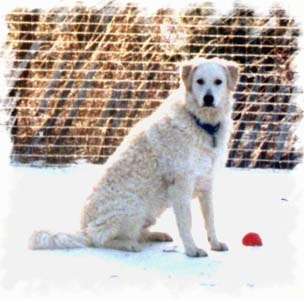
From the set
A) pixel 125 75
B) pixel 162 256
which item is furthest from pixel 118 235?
pixel 125 75

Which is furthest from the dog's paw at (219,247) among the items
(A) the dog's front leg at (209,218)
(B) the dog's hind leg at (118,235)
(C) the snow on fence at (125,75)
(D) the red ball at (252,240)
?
(C) the snow on fence at (125,75)

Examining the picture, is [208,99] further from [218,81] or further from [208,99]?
[218,81]

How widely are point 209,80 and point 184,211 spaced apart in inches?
26.3

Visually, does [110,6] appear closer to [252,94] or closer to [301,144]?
[252,94]

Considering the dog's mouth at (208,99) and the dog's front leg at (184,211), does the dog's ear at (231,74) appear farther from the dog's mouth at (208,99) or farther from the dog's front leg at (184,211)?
the dog's front leg at (184,211)

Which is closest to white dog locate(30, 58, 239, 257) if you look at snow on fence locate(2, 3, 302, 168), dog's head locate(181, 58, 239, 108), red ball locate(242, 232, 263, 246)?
dog's head locate(181, 58, 239, 108)

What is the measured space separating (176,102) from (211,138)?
0.90 ft

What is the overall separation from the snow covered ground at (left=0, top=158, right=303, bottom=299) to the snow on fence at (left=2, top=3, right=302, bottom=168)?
3.79ft

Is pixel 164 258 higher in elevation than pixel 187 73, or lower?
lower

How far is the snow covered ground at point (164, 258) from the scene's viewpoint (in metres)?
3.62

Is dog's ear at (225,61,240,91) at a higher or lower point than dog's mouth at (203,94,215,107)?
higher

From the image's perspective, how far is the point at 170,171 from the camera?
4074 mm

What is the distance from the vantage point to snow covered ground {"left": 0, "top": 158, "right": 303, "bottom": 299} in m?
3.62

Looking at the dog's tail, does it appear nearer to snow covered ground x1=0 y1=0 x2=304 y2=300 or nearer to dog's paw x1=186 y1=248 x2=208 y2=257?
snow covered ground x1=0 y1=0 x2=304 y2=300
